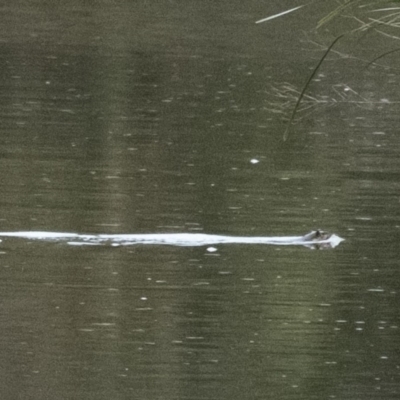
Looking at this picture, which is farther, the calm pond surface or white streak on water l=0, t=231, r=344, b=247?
white streak on water l=0, t=231, r=344, b=247

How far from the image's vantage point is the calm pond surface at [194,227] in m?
6.23

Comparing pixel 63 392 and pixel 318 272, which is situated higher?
pixel 63 392

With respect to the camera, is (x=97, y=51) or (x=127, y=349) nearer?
(x=127, y=349)

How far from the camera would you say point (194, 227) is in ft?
30.9

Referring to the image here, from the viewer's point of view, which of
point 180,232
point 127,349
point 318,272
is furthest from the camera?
point 180,232

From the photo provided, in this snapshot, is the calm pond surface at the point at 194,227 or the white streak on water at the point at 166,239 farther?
the white streak on water at the point at 166,239

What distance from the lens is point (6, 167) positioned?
1147cm

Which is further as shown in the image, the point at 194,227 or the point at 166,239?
the point at 194,227

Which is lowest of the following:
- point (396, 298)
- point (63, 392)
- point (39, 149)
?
point (39, 149)

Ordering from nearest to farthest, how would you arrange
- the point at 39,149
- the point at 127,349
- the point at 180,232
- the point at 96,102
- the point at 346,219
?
the point at 127,349, the point at 180,232, the point at 346,219, the point at 39,149, the point at 96,102

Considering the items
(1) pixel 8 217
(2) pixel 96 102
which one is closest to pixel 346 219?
(1) pixel 8 217

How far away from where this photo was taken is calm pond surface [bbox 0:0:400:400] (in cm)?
623

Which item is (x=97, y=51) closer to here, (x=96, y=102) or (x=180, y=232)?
(x=96, y=102)

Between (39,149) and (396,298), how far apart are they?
5.23m
